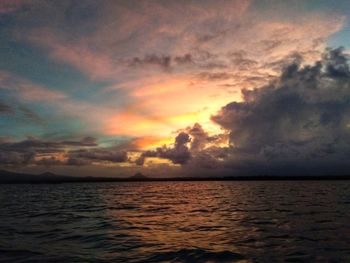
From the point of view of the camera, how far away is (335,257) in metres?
14.4

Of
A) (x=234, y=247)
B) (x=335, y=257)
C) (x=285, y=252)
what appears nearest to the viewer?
(x=335, y=257)

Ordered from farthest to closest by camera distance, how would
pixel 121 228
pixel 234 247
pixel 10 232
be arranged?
pixel 121 228
pixel 10 232
pixel 234 247

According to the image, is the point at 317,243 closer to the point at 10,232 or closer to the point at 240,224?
the point at 240,224

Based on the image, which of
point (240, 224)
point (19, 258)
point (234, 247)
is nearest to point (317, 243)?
point (234, 247)

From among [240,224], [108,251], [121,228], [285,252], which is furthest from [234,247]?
[121,228]

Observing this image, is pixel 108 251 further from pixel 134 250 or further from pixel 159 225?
pixel 159 225

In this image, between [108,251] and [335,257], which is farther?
[108,251]

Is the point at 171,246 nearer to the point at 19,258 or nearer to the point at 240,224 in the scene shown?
the point at 19,258

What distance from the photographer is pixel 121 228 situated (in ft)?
77.2

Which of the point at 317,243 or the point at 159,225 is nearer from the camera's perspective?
the point at 317,243

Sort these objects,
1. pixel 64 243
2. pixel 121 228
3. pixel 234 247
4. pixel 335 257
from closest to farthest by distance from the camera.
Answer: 1. pixel 335 257
2. pixel 234 247
3. pixel 64 243
4. pixel 121 228

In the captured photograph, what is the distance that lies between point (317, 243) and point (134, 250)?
9.54 metres

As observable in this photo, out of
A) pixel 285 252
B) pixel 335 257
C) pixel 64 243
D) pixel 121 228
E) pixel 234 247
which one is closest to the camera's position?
pixel 335 257

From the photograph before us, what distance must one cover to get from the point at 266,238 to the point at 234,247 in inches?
123
